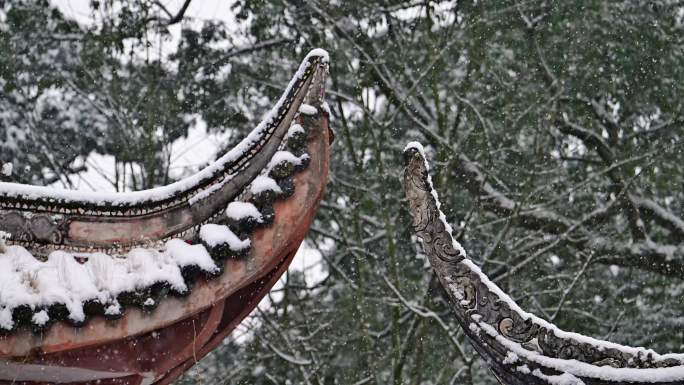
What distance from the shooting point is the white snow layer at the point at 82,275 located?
2365 millimetres

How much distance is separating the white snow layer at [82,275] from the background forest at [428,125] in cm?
569

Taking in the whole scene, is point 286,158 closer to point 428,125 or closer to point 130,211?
point 130,211

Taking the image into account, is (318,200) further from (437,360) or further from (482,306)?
(437,360)

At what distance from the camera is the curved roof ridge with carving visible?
242 cm

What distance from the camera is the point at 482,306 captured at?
8.55ft

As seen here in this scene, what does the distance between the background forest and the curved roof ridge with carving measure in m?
5.43

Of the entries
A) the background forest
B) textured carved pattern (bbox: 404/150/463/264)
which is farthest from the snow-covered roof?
the background forest

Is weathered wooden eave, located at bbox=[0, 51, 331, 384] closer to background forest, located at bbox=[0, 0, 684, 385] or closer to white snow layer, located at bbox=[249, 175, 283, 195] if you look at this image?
white snow layer, located at bbox=[249, 175, 283, 195]

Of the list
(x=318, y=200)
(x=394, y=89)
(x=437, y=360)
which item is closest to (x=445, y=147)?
(x=394, y=89)

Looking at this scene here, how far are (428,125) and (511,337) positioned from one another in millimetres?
7052

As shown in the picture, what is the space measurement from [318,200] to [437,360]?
268 inches

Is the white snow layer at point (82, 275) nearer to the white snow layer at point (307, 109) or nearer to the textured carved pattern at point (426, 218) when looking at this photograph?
the white snow layer at point (307, 109)

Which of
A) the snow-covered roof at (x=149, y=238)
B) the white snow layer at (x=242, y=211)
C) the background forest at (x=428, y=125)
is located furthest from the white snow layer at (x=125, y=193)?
the background forest at (x=428, y=125)

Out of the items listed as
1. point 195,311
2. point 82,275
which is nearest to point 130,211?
point 82,275
